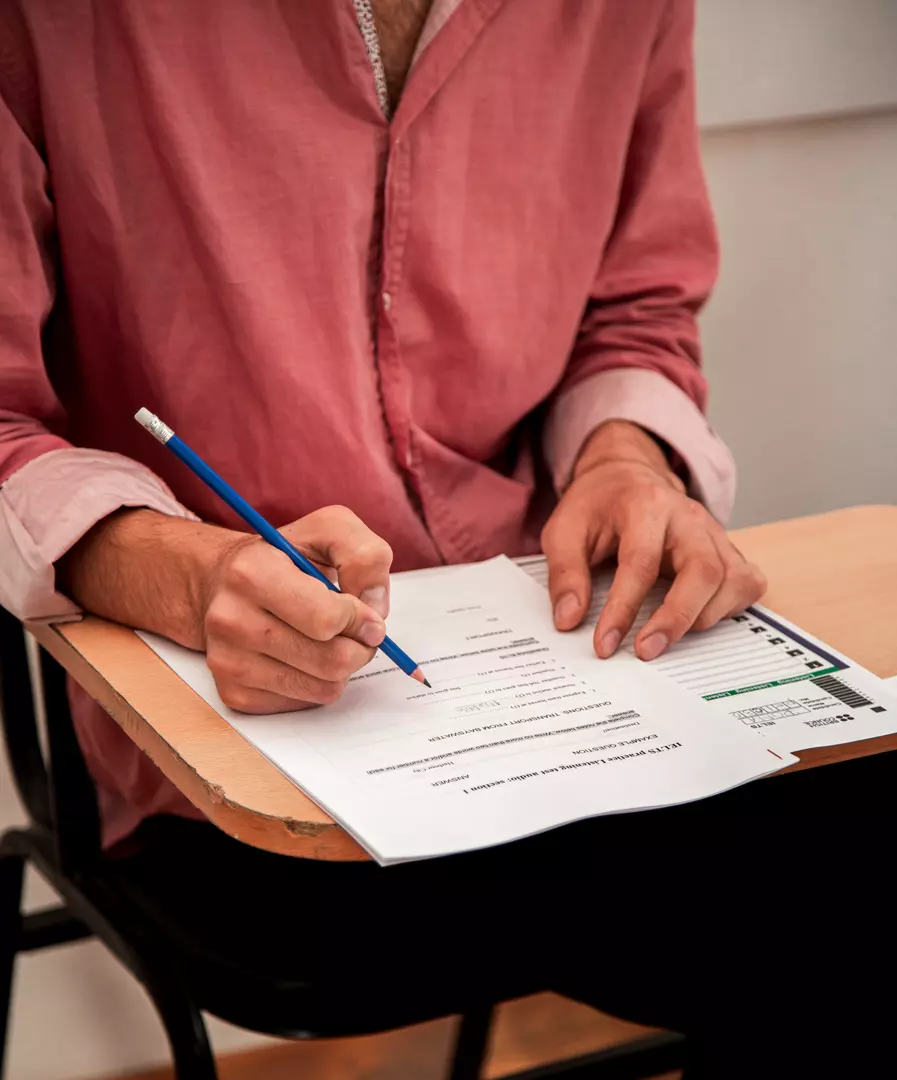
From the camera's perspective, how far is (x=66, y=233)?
869 mm

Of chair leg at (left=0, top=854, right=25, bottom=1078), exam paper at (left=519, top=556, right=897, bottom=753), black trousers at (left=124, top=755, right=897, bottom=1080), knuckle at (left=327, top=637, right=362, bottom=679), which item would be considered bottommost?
chair leg at (left=0, top=854, right=25, bottom=1078)

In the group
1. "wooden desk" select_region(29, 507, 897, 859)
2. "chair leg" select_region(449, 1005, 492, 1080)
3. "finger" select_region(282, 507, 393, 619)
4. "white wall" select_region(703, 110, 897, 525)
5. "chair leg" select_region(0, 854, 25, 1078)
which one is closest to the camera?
"wooden desk" select_region(29, 507, 897, 859)

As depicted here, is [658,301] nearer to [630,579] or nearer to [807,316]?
[630,579]

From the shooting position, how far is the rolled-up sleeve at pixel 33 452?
0.74 m

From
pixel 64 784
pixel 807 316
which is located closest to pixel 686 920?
pixel 64 784

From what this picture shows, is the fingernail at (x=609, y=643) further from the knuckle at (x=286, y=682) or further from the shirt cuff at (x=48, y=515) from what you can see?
the shirt cuff at (x=48, y=515)

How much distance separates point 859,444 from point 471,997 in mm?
1025

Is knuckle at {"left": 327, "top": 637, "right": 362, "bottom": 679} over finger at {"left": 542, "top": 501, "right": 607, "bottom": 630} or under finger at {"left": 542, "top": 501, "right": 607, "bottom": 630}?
over

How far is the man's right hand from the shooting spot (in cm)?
61

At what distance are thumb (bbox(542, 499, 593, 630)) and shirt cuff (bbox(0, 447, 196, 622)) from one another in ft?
0.85

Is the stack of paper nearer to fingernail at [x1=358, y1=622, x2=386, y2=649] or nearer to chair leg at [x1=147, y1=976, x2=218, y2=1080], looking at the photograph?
fingernail at [x1=358, y1=622, x2=386, y2=649]

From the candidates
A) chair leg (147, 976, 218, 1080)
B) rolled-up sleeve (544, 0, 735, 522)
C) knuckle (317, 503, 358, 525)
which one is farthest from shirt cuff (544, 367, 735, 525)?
chair leg (147, 976, 218, 1080)

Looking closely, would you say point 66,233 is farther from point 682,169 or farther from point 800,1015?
point 800,1015

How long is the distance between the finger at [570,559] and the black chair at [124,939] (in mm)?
271
